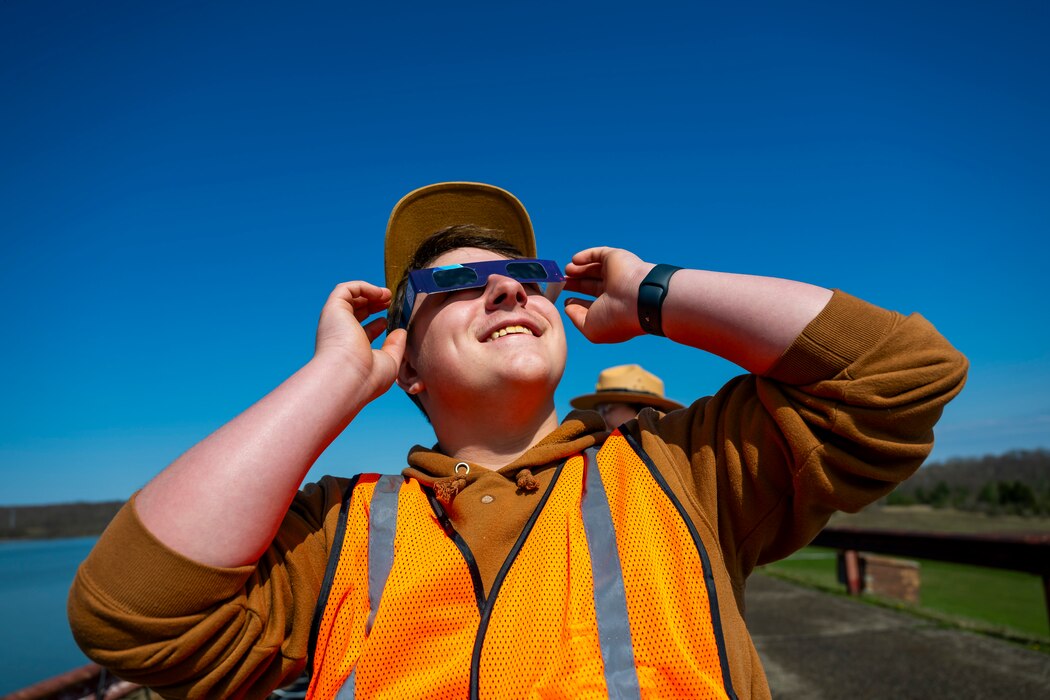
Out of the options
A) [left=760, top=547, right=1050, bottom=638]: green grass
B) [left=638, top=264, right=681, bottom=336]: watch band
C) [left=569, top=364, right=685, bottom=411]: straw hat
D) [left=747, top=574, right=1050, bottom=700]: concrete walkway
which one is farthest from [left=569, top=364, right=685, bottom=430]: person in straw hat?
[left=638, top=264, right=681, bottom=336]: watch band

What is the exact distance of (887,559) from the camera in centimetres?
669

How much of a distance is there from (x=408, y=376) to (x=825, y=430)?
138 centimetres

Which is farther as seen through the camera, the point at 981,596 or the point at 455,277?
the point at 981,596

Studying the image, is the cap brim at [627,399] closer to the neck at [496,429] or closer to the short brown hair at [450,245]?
the short brown hair at [450,245]

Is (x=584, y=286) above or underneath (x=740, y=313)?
above

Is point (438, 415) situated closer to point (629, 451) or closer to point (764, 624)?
point (629, 451)

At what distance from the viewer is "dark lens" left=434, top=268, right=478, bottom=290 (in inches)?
78.0

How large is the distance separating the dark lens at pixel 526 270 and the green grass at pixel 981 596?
479 cm

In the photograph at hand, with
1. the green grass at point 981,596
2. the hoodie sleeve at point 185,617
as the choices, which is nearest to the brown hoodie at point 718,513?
the hoodie sleeve at point 185,617

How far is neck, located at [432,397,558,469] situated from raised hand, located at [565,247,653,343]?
278mm

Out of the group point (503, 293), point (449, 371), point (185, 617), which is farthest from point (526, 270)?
point (185, 617)

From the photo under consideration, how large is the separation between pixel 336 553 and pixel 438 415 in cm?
62

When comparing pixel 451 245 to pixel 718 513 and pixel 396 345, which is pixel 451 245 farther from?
pixel 718 513

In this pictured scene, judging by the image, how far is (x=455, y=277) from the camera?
199cm
